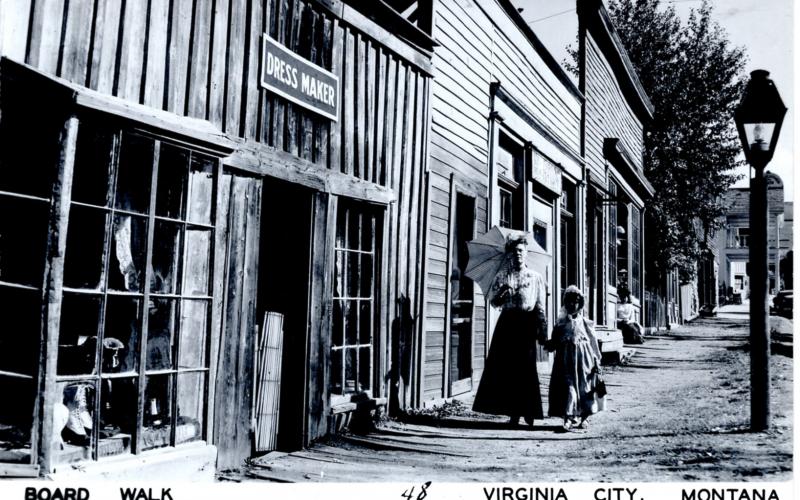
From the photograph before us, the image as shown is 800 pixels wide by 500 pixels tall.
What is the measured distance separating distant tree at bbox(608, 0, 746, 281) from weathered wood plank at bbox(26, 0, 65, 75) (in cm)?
747

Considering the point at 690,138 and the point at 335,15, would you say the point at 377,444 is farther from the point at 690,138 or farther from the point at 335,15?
the point at 690,138

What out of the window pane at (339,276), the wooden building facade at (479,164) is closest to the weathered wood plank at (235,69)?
the window pane at (339,276)

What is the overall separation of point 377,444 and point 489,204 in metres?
4.02

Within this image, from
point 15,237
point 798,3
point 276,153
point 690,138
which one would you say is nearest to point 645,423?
point 798,3

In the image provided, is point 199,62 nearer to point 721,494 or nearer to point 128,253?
point 128,253

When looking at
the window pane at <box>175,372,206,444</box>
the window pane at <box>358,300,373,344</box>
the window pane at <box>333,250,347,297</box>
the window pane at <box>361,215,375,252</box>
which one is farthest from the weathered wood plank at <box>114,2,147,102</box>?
the window pane at <box>358,300,373,344</box>

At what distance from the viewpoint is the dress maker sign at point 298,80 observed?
Result: 5.13 meters

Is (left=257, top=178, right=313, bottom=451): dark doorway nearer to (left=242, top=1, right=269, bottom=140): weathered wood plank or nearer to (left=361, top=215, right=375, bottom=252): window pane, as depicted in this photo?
(left=242, top=1, right=269, bottom=140): weathered wood plank

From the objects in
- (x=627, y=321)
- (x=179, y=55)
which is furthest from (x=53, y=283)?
(x=627, y=321)

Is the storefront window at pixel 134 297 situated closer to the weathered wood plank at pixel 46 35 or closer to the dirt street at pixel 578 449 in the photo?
the weathered wood plank at pixel 46 35

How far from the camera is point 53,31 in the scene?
3564mm

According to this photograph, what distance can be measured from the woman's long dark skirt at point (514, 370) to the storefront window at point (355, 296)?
115cm

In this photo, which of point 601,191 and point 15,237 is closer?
point 15,237

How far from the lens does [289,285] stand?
18.4 ft
